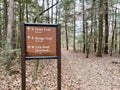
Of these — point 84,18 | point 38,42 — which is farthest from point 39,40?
point 84,18

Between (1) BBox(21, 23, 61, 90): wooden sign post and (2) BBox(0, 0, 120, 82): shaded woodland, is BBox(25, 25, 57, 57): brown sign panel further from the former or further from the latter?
(2) BBox(0, 0, 120, 82): shaded woodland

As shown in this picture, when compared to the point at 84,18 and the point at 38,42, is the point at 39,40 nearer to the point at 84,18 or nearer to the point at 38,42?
the point at 38,42

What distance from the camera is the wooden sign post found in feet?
19.0

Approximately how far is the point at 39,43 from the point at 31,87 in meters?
2.72

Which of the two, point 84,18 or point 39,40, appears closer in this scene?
point 39,40

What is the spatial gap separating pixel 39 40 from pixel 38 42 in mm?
66

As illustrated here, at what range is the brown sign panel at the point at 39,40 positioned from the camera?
19.0 ft

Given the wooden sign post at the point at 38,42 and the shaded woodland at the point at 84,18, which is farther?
the shaded woodland at the point at 84,18

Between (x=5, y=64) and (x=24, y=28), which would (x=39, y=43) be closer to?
(x=24, y=28)

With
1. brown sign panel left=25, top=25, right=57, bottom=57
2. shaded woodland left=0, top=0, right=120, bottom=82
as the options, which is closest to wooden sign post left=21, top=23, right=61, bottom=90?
brown sign panel left=25, top=25, right=57, bottom=57

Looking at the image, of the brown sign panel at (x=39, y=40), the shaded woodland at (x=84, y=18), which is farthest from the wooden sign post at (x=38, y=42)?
the shaded woodland at (x=84, y=18)

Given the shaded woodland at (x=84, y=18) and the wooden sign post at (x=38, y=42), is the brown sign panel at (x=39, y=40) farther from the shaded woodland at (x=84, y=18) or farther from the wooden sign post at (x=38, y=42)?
the shaded woodland at (x=84, y=18)

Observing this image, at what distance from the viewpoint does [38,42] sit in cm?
585

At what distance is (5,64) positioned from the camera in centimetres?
1041
